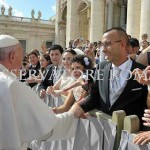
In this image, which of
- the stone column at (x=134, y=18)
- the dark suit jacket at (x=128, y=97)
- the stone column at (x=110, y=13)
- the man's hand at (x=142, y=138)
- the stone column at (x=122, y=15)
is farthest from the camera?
the stone column at (x=122, y=15)

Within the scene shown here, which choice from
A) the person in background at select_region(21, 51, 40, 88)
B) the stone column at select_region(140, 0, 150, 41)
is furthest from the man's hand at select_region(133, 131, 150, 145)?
the stone column at select_region(140, 0, 150, 41)

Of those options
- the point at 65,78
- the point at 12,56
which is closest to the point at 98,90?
the point at 12,56

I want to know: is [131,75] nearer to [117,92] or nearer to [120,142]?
[117,92]

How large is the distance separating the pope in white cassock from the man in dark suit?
2.19 ft

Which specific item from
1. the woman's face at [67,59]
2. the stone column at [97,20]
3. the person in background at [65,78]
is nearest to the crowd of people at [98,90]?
the person in background at [65,78]

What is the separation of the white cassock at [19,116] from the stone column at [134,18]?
38.3ft

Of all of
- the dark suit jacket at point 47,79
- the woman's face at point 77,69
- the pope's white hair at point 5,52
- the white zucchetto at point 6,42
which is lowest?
the dark suit jacket at point 47,79

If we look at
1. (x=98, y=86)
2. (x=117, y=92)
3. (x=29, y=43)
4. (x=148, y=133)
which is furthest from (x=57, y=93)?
(x=29, y=43)

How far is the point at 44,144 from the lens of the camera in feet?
14.5

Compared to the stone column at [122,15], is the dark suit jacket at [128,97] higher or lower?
lower

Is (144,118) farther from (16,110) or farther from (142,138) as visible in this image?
(16,110)

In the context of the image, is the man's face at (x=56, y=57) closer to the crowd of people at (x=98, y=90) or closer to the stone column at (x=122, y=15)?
the crowd of people at (x=98, y=90)

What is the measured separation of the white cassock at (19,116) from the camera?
2314 mm

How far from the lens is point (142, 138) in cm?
219
